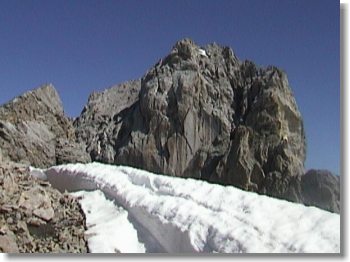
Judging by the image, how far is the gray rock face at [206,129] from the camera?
51.3 feet

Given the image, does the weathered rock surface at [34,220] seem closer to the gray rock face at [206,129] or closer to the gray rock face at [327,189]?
the gray rock face at [327,189]

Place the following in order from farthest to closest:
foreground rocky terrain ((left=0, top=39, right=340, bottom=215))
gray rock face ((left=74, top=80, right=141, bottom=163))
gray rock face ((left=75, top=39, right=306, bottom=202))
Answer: gray rock face ((left=75, top=39, right=306, bottom=202)), foreground rocky terrain ((left=0, top=39, right=340, bottom=215)), gray rock face ((left=74, top=80, right=141, bottom=163))

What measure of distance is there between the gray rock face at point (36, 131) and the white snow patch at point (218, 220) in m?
2.35

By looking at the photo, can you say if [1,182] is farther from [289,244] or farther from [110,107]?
[110,107]

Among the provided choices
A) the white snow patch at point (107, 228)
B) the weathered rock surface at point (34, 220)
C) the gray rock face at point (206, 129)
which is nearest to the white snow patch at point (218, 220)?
the white snow patch at point (107, 228)

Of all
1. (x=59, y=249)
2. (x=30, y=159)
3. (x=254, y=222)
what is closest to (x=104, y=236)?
(x=59, y=249)

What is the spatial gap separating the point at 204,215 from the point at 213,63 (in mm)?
13512

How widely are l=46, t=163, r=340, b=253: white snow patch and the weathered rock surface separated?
20cm

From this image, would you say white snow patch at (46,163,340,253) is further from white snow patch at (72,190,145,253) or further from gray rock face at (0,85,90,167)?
gray rock face at (0,85,90,167)

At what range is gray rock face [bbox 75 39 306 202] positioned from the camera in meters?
15.6

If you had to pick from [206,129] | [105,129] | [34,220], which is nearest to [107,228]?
[34,220]

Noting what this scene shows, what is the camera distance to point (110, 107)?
15.4 metres

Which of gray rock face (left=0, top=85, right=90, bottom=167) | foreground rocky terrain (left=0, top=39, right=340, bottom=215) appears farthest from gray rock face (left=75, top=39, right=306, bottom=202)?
gray rock face (left=0, top=85, right=90, bottom=167)

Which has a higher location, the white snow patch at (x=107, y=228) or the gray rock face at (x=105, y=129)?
the gray rock face at (x=105, y=129)
